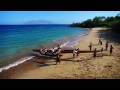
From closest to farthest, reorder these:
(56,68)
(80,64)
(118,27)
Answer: (56,68), (80,64), (118,27)

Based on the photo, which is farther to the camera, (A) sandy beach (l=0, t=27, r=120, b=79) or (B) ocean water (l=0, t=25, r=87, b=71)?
(B) ocean water (l=0, t=25, r=87, b=71)

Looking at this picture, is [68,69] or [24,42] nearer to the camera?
[68,69]

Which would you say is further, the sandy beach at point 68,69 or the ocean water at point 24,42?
the ocean water at point 24,42
